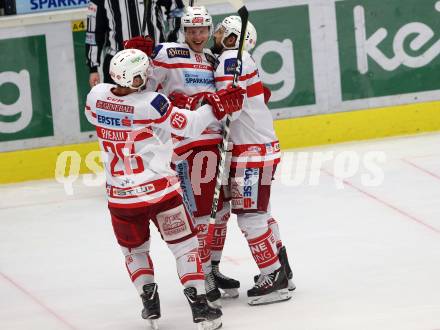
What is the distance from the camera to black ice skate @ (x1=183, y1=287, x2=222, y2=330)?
5.43 m

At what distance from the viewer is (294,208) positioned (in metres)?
7.86

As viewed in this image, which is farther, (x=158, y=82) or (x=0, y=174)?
(x=0, y=174)

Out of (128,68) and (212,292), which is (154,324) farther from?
(128,68)

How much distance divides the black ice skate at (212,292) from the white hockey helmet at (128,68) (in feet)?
3.59

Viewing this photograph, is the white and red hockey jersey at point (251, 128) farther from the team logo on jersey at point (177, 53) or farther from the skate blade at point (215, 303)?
the skate blade at point (215, 303)

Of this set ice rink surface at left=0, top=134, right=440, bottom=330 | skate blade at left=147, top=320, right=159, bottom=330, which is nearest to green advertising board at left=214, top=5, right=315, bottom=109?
ice rink surface at left=0, top=134, right=440, bottom=330

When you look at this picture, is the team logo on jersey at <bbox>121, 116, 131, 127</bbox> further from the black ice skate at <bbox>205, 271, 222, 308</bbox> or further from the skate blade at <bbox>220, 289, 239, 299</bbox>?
the skate blade at <bbox>220, 289, 239, 299</bbox>

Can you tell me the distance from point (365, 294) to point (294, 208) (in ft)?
6.66

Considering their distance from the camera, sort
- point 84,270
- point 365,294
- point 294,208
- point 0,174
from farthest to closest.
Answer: point 0,174
point 294,208
point 84,270
point 365,294

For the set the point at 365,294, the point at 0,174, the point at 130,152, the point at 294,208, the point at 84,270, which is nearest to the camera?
the point at 130,152

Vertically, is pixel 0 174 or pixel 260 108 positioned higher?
pixel 260 108

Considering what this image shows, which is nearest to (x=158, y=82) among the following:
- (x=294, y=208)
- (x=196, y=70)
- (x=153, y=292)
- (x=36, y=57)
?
(x=196, y=70)

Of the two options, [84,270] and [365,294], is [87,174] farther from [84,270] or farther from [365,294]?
[365,294]

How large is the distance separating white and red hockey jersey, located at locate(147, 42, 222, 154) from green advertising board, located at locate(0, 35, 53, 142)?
3246mm
